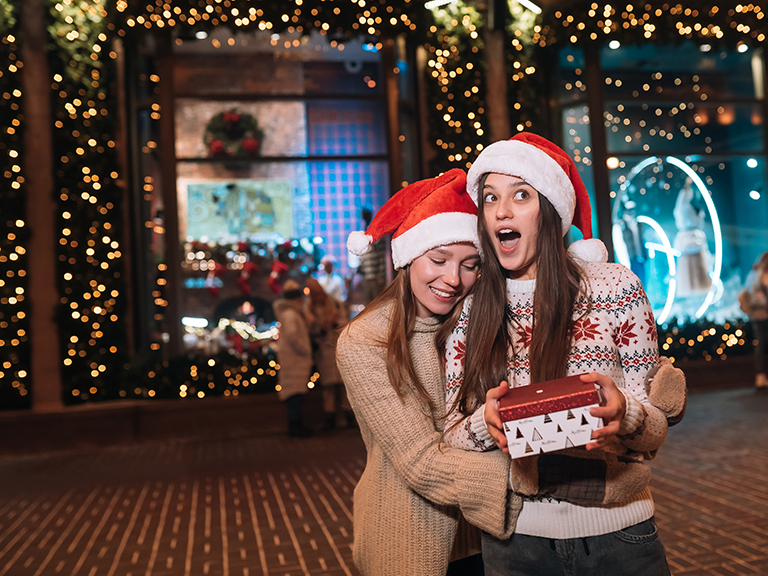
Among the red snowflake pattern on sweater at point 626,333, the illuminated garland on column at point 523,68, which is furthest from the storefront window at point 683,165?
the red snowflake pattern on sweater at point 626,333

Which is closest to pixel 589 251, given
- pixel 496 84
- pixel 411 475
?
pixel 411 475

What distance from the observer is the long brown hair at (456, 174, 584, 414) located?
1.79 metres

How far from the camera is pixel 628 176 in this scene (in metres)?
11.5

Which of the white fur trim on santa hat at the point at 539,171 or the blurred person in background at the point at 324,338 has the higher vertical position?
the white fur trim on santa hat at the point at 539,171

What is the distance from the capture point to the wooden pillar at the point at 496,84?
35.9 feet

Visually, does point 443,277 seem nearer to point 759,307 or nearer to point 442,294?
point 442,294

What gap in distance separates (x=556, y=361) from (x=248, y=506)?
4.44m

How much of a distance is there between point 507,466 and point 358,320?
0.68 metres

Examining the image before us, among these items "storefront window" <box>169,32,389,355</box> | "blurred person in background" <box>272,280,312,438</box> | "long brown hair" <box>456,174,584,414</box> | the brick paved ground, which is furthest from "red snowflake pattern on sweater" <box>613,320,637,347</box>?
"storefront window" <box>169,32,389,355</box>

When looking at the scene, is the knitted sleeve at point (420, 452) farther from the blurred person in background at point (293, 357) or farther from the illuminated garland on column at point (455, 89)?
the illuminated garland on column at point (455, 89)

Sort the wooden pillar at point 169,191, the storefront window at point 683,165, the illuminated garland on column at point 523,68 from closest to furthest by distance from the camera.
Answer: the wooden pillar at point 169,191, the illuminated garland on column at point 523,68, the storefront window at point 683,165

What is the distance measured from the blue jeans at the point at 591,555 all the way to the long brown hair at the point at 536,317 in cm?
40

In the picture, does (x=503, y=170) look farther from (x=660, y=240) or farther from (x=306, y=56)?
(x=660, y=240)

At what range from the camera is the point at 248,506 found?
5.61 metres
